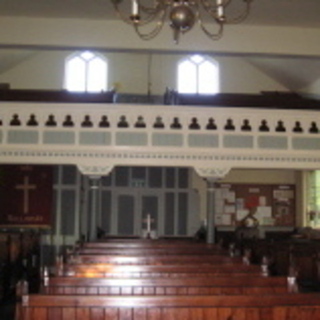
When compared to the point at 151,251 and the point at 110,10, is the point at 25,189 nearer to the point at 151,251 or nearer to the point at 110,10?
the point at 110,10

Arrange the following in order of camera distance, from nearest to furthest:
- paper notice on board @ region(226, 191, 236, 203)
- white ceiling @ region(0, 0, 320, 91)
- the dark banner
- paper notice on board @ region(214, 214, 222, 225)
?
white ceiling @ region(0, 0, 320, 91) → the dark banner → paper notice on board @ region(214, 214, 222, 225) → paper notice on board @ region(226, 191, 236, 203)

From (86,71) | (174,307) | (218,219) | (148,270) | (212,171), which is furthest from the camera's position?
(86,71)

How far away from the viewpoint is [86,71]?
18.3 meters

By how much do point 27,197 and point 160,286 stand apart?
10702mm

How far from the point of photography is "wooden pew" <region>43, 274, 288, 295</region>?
5078 mm

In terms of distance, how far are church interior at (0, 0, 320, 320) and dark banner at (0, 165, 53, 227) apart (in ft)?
0.13

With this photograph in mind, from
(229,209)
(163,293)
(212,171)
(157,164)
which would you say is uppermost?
(157,164)

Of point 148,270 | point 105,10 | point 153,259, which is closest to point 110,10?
point 105,10

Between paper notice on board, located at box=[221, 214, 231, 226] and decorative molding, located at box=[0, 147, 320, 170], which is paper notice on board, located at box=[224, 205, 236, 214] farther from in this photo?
decorative molding, located at box=[0, 147, 320, 170]

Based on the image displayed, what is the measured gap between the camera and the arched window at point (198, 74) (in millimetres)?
18359

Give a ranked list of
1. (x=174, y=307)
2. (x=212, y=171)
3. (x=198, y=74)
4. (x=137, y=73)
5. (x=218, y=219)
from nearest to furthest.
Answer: (x=174, y=307)
(x=212, y=171)
(x=218, y=219)
(x=137, y=73)
(x=198, y=74)

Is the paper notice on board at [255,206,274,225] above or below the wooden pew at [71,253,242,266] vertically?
above

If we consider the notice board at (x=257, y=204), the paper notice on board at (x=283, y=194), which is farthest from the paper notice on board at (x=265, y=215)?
the paper notice on board at (x=283, y=194)

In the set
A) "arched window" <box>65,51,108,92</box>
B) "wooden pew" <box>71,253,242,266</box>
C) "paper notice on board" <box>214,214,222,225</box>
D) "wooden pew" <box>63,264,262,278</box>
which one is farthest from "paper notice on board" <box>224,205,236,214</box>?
"wooden pew" <box>63,264,262,278</box>
